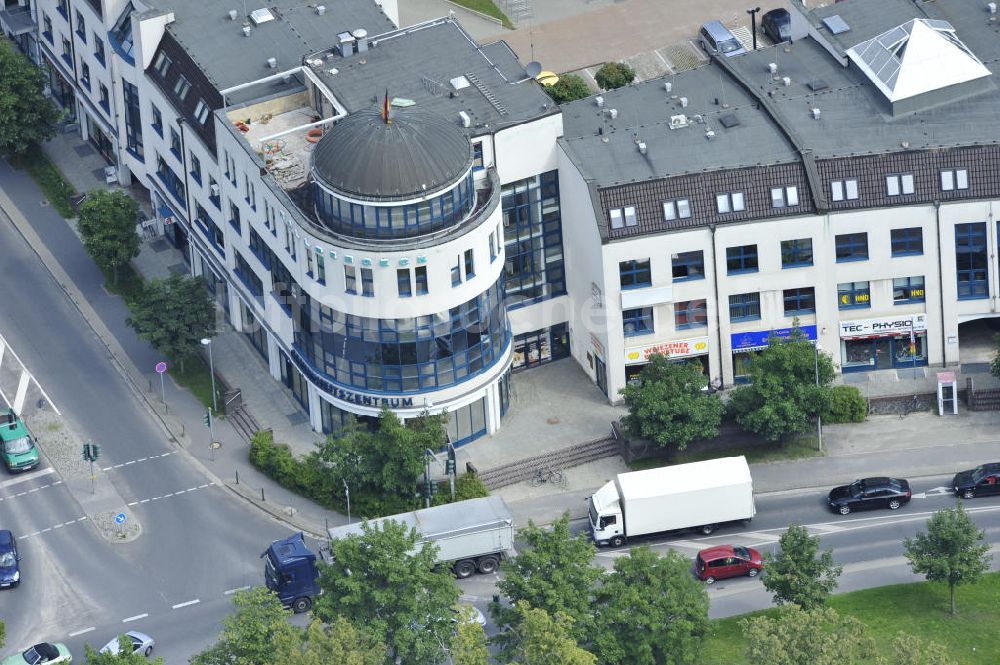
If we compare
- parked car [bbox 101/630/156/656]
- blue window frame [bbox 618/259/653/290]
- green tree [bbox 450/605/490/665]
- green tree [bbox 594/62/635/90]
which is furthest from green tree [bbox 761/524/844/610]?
green tree [bbox 594/62/635/90]

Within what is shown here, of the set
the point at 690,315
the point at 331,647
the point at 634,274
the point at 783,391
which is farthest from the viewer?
the point at 690,315

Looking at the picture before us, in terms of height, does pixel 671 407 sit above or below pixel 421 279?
below

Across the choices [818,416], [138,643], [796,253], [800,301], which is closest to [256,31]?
[796,253]

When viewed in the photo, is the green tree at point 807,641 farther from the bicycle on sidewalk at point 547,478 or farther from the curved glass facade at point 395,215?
the curved glass facade at point 395,215

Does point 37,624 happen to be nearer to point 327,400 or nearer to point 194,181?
point 327,400

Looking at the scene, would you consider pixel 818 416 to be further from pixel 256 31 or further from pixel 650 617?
pixel 256 31

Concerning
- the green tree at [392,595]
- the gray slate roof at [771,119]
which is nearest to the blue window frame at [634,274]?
the gray slate roof at [771,119]

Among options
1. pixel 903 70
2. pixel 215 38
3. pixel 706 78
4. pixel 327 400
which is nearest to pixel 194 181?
pixel 215 38

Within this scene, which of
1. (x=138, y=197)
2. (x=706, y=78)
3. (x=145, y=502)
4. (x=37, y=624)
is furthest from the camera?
(x=138, y=197)
